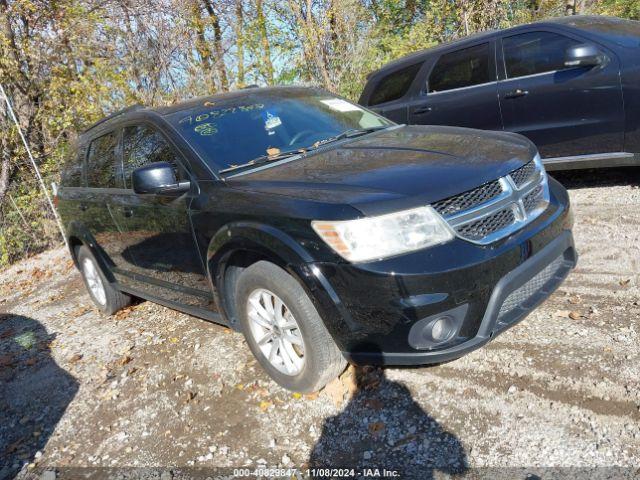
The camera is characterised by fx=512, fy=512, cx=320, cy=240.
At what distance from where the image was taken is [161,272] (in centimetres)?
388

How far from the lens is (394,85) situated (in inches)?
257

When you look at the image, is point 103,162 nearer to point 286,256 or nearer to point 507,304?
point 286,256

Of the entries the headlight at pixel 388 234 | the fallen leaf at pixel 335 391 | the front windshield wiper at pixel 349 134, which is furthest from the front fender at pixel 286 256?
the front windshield wiper at pixel 349 134

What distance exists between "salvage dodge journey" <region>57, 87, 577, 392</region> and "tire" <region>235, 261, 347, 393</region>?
0.03 ft

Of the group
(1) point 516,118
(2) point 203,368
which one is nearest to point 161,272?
(2) point 203,368

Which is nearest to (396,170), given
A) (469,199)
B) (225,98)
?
(469,199)

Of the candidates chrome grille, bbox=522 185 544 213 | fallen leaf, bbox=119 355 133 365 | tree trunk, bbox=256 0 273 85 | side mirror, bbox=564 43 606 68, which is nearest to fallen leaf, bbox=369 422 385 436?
chrome grille, bbox=522 185 544 213

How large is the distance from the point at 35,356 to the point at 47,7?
7745mm

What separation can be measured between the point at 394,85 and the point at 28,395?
518cm

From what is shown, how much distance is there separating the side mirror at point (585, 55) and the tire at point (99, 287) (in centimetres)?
479

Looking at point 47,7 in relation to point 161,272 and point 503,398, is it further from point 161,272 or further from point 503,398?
point 503,398

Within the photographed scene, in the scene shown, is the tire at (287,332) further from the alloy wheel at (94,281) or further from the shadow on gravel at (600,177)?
the shadow on gravel at (600,177)

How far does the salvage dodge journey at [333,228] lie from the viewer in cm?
236

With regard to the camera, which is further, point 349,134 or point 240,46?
point 240,46
